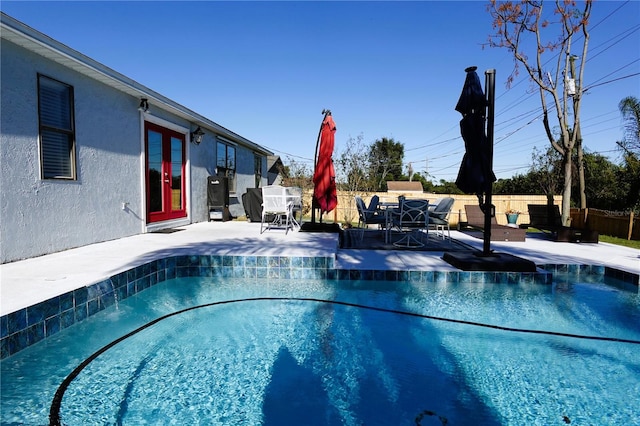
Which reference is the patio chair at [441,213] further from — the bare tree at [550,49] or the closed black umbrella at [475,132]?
the bare tree at [550,49]

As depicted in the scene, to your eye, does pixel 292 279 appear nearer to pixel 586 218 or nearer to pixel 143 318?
pixel 143 318

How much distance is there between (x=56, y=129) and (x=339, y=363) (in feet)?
15.6

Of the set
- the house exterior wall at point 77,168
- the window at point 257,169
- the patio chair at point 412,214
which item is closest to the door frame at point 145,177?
the house exterior wall at point 77,168

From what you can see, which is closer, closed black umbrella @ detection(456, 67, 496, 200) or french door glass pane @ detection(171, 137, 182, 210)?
closed black umbrella @ detection(456, 67, 496, 200)

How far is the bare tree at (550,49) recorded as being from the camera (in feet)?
32.7

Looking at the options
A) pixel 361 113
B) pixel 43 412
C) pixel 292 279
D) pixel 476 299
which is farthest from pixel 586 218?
pixel 361 113

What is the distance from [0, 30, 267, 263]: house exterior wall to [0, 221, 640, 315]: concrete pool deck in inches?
10.2

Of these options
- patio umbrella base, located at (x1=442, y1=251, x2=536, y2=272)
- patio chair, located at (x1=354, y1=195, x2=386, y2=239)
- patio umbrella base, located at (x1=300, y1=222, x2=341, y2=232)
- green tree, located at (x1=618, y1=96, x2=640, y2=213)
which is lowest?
patio umbrella base, located at (x1=442, y1=251, x2=536, y2=272)

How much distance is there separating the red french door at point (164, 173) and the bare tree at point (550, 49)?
9.35 m

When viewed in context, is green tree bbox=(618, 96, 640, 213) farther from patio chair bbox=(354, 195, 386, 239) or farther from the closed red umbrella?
the closed red umbrella

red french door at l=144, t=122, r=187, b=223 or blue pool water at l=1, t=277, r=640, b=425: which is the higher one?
red french door at l=144, t=122, r=187, b=223

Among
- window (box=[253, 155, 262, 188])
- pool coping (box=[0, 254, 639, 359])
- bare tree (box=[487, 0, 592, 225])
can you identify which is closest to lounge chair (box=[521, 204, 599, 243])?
Result: bare tree (box=[487, 0, 592, 225])

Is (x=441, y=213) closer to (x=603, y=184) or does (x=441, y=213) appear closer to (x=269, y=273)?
(x=269, y=273)

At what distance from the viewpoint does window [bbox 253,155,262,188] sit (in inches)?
610
